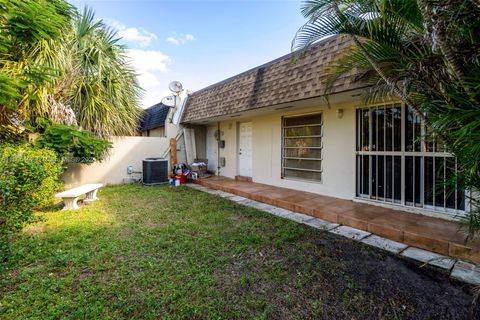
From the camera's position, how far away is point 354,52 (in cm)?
270

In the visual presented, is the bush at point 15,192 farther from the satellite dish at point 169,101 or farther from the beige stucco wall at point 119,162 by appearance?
the satellite dish at point 169,101

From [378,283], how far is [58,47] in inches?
314

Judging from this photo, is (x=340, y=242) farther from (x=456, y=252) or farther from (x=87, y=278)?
(x=87, y=278)

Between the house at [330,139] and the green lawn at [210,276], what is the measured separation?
1.15 metres

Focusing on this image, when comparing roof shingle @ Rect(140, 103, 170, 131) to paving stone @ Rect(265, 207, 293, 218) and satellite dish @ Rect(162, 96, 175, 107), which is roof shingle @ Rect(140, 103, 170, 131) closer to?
satellite dish @ Rect(162, 96, 175, 107)

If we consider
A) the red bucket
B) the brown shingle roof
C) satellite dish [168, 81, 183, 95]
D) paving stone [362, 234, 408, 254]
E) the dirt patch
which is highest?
satellite dish [168, 81, 183, 95]

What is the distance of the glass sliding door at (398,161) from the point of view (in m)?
3.91

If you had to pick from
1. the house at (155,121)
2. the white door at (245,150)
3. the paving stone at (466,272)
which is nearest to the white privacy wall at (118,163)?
the house at (155,121)

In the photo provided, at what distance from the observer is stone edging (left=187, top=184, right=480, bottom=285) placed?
2487mm

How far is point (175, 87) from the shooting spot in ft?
31.1

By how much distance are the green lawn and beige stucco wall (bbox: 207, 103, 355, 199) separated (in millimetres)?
1934

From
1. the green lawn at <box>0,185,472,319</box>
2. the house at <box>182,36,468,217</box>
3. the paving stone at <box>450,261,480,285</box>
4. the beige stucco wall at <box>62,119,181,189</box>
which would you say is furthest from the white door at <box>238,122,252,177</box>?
the paving stone at <box>450,261,480,285</box>

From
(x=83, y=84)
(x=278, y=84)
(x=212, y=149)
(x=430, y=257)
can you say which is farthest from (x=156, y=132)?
(x=430, y=257)

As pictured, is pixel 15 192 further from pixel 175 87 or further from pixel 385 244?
Result: pixel 175 87
